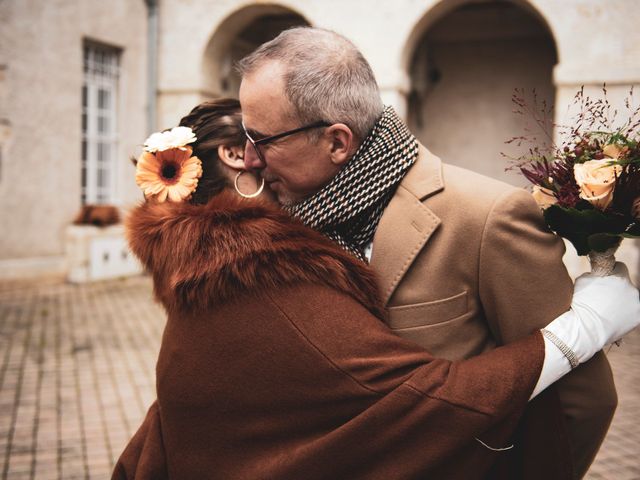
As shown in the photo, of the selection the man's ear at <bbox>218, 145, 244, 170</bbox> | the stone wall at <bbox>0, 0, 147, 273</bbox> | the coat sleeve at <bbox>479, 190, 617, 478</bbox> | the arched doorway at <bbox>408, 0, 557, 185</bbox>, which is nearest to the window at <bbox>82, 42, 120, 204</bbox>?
the stone wall at <bbox>0, 0, 147, 273</bbox>

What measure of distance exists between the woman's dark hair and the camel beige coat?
551mm

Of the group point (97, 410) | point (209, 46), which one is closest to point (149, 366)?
point (97, 410)

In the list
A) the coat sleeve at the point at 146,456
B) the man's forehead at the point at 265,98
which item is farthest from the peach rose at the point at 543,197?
the coat sleeve at the point at 146,456

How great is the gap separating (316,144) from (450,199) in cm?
43

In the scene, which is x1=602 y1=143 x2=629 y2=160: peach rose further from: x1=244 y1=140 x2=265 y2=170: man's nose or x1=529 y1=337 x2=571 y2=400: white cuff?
x1=244 y1=140 x2=265 y2=170: man's nose

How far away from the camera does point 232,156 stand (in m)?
2.08

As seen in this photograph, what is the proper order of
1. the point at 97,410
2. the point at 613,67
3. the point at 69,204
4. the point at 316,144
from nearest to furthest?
the point at 316,144 < the point at 97,410 < the point at 613,67 < the point at 69,204

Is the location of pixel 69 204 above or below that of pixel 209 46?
below

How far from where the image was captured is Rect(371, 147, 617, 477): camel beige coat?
→ 1803 mm

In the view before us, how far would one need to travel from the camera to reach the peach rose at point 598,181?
1799 mm

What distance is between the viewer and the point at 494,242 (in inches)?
70.7

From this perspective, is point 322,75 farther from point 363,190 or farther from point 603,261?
point 603,261

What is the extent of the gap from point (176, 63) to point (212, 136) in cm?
921

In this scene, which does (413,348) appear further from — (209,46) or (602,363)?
(209,46)
